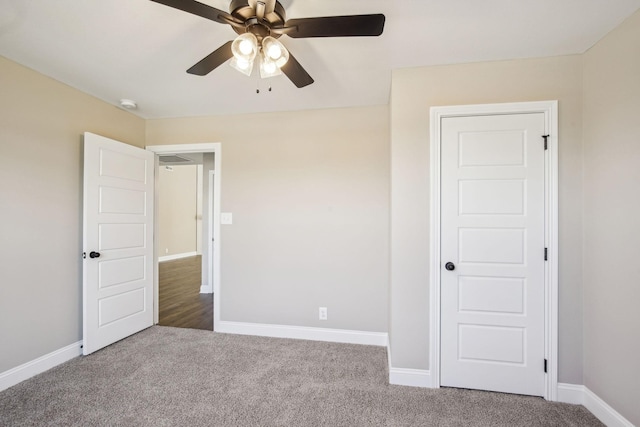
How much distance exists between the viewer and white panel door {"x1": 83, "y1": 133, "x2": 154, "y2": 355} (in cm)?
266

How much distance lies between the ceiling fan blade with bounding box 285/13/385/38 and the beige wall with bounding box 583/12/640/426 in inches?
63.4

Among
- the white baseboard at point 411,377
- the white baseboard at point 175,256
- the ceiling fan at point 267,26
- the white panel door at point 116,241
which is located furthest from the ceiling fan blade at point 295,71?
the white baseboard at point 175,256

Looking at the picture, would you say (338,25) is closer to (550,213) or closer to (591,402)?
(550,213)

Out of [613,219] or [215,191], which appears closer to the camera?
[613,219]

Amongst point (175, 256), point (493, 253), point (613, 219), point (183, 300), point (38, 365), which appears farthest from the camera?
point (175, 256)

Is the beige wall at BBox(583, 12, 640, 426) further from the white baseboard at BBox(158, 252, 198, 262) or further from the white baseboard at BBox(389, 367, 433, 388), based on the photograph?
the white baseboard at BBox(158, 252, 198, 262)

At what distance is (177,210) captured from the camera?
870 centimetres

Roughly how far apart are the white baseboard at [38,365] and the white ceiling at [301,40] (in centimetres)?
236

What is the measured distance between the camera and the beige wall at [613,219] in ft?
5.51

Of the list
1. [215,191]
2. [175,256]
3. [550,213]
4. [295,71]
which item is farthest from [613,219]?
[175,256]

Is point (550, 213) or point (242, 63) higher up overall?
point (242, 63)

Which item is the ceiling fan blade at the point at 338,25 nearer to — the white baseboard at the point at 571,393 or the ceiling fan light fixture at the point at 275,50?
the ceiling fan light fixture at the point at 275,50

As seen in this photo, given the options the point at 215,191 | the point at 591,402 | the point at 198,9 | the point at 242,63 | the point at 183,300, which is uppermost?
the point at 198,9

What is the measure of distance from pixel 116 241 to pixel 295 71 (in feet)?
8.29
